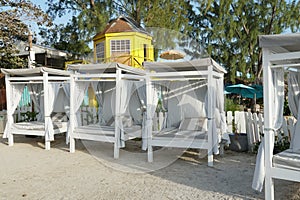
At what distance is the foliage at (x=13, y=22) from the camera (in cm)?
1178

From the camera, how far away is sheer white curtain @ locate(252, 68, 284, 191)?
373 centimetres

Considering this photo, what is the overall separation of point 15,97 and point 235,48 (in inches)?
438

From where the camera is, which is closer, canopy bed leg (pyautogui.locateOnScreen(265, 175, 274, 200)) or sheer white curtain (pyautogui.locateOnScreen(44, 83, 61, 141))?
canopy bed leg (pyautogui.locateOnScreen(265, 175, 274, 200))

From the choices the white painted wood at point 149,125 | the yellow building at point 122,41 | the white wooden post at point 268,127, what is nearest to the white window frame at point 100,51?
the yellow building at point 122,41

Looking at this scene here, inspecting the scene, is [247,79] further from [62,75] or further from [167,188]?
[167,188]

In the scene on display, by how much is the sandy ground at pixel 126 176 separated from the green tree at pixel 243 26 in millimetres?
9253

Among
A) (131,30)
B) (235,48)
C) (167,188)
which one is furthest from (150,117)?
(235,48)

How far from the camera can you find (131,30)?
1420 cm

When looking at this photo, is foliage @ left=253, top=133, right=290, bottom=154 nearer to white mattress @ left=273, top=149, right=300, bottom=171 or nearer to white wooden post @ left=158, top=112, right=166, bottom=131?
white mattress @ left=273, top=149, right=300, bottom=171

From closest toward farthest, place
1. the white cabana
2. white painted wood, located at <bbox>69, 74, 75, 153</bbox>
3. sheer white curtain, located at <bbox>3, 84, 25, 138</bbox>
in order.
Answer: the white cabana < white painted wood, located at <bbox>69, 74, 75, 153</bbox> < sheer white curtain, located at <bbox>3, 84, 25, 138</bbox>

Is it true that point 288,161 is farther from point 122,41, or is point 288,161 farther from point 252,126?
point 122,41

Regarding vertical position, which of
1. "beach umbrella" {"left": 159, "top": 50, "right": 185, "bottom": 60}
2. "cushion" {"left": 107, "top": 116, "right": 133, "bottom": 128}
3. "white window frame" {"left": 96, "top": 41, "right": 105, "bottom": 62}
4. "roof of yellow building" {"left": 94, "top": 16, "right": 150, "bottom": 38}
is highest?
"roof of yellow building" {"left": 94, "top": 16, "right": 150, "bottom": 38}

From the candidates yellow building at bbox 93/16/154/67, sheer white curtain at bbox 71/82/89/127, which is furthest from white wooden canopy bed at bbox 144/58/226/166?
yellow building at bbox 93/16/154/67

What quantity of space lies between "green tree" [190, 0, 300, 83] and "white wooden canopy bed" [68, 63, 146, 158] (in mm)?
8253
